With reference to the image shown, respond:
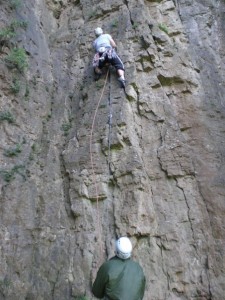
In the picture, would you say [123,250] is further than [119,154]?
No

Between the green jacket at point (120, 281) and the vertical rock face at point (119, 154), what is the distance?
172 centimetres

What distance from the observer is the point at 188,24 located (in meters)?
8.65

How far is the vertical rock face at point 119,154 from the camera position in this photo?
18.2 ft

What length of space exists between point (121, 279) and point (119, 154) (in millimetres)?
3078

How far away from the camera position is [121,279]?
3.69 meters

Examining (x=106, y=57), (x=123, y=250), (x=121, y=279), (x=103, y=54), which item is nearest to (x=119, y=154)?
(x=106, y=57)

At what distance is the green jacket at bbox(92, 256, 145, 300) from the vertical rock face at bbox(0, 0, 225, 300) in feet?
5.63

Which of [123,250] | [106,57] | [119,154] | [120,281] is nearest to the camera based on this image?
[120,281]

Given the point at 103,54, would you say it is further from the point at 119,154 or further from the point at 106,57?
the point at 119,154

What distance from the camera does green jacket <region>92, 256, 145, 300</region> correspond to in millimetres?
3662

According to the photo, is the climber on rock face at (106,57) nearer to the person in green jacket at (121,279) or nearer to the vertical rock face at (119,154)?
the vertical rock face at (119,154)

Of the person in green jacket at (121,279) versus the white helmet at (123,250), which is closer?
the person in green jacket at (121,279)

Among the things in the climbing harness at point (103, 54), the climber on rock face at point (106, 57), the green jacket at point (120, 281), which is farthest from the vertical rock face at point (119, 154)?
the green jacket at point (120, 281)

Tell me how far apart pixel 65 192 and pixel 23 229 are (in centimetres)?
103
